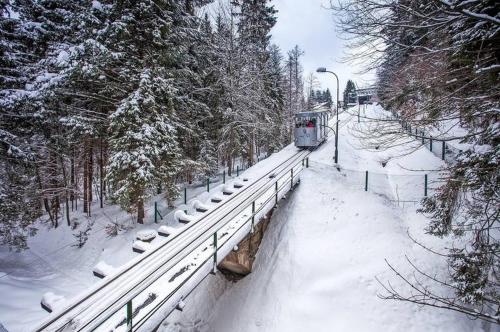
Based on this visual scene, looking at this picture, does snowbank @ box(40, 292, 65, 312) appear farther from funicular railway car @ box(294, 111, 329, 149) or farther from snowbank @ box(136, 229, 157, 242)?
funicular railway car @ box(294, 111, 329, 149)

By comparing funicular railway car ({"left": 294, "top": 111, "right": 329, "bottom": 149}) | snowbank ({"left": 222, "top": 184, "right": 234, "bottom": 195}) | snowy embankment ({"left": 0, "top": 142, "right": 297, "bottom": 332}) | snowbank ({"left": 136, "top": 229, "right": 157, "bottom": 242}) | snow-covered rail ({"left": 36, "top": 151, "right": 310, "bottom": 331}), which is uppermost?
funicular railway car ({"left": 294, "top": 111, "right": 329, "bottom": 149})

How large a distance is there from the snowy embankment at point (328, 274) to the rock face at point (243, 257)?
26 cm

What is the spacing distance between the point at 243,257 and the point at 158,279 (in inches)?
135

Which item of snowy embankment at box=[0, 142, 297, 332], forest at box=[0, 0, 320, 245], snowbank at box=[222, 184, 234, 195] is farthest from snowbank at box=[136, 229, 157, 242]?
forest at box=[0, 0, 320, 245]

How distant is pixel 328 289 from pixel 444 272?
3.25m

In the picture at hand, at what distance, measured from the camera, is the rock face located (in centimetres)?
837

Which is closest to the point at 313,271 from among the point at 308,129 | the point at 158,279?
the point at 158,279

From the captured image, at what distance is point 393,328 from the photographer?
6113 mm

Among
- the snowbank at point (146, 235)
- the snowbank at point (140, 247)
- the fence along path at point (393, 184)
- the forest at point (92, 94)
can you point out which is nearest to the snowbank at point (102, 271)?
the snowbank at point (140, 247)

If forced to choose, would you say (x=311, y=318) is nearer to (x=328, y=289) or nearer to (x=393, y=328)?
(x=328, y=289)

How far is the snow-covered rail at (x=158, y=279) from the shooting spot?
13.9 feet

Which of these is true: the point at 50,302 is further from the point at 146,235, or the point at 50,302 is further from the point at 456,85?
the point at 456,85

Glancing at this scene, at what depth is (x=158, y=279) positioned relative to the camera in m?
5.67

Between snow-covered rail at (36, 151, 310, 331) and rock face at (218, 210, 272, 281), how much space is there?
2.26 ft
